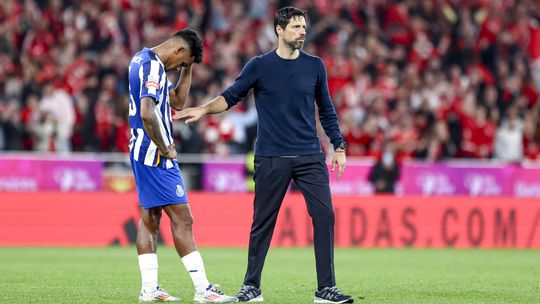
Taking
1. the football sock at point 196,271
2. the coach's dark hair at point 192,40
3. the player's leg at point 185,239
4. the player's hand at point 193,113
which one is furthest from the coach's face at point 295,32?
the football sock at point 196,271

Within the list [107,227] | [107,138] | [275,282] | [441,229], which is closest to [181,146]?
[107,138]

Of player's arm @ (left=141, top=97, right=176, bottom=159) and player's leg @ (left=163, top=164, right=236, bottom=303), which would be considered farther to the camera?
player's leg @ (left=163, top=164, right=236, bottom=303)

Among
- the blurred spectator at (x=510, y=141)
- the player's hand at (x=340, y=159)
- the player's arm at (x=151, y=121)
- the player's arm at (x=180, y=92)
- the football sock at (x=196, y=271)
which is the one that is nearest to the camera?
→ the player's arm at (x=151, y=121)

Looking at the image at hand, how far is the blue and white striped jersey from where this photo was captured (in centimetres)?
888

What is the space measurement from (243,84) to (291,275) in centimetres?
409

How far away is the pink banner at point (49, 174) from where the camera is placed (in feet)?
66.1

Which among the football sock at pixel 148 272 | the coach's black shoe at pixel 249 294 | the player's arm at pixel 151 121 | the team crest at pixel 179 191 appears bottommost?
the coach's black shoe at pixel 249 294

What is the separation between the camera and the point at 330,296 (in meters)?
9.01

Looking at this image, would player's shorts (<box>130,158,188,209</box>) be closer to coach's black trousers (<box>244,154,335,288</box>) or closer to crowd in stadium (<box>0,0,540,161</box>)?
coach's black trousers (<box>244,154,335,288</box>)

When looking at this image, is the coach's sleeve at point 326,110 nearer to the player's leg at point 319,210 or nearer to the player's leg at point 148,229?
the player's leg at point 319,210

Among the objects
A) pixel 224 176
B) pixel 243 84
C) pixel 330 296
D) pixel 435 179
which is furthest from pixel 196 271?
pixel 435 179

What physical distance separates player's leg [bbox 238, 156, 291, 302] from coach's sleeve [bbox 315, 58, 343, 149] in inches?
19.7

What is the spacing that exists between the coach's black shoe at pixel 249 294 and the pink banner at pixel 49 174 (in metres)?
11.8

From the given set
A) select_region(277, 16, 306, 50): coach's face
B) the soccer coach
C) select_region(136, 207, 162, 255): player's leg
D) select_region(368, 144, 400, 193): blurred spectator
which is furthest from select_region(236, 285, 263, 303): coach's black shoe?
select_region(368, 144, 400, 193): blurred spectator
